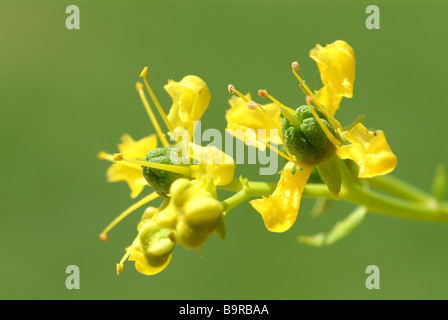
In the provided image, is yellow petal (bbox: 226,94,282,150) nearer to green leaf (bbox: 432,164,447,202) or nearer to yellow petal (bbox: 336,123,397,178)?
yellow petal (bbox: 336,123,397,178)

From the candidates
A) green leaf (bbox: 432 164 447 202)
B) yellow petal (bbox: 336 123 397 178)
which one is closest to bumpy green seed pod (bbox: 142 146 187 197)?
yellow petal (bbox: 336 123 397 178)

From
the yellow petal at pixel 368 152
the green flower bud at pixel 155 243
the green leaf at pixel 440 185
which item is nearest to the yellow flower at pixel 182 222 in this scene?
the green flower bud at pixel 155 243

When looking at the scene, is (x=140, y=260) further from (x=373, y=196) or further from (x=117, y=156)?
(x=373, y=196)

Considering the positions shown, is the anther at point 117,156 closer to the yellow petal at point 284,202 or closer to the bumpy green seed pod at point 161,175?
the bumpy green seed pod at point 161,175

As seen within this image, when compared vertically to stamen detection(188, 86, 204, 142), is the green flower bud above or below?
below

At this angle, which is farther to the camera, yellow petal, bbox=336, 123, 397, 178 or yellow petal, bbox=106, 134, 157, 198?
yellow petal, bbox=106, 134, 157, 198

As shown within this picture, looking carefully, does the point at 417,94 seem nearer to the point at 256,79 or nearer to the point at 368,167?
the point at 256,79

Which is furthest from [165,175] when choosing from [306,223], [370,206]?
[306,223]
